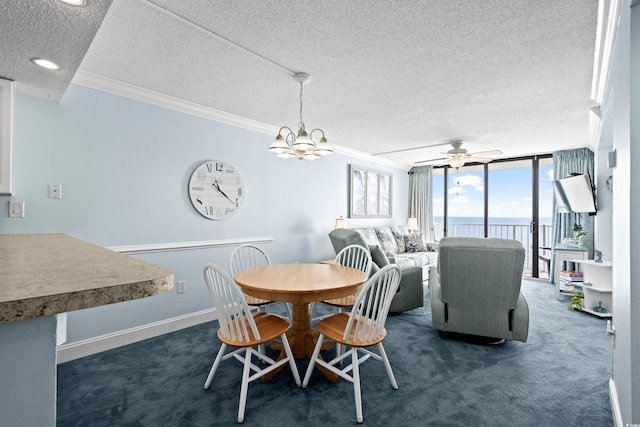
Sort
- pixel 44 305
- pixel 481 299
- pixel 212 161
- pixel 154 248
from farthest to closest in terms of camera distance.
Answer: pixel 212 161
pixel 154 248
pixel 481 299
pixel 44 305

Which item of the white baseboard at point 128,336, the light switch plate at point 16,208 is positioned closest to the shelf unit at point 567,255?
the white baseboard at point 128,336

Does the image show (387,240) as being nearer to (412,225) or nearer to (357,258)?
(412,225)

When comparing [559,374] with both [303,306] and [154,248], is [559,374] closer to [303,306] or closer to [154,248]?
[303,306]

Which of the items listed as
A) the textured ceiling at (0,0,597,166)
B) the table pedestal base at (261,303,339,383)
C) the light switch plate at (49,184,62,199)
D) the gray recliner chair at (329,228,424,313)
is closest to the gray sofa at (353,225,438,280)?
the gray recliner chair at (329,228,424,313)

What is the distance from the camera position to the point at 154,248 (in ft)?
9.63

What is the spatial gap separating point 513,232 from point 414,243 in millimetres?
2632

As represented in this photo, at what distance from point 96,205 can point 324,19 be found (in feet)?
7.71

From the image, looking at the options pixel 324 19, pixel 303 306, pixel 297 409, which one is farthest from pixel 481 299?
pixel 324 19

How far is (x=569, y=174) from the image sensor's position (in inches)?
199

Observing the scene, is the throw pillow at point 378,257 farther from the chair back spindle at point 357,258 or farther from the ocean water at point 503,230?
the ocean water at point 503,230

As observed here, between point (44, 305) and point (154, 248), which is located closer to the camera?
point (44, 305)

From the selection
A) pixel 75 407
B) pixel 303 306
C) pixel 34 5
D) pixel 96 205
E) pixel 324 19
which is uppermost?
pixel 324 19

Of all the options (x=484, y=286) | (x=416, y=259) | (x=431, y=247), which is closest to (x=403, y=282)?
(x=484, y=286)

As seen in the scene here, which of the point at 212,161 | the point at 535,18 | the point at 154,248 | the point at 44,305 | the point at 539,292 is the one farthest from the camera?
the point at 539,292
